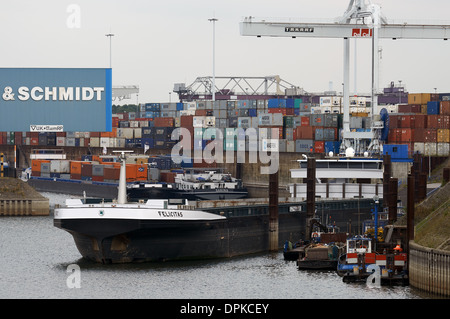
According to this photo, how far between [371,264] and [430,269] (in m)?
5.73

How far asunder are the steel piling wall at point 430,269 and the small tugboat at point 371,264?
1706mm

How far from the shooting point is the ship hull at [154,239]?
59.6m

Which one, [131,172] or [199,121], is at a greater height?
[199,121]

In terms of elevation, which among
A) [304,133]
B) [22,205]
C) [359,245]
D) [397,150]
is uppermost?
[304,133]

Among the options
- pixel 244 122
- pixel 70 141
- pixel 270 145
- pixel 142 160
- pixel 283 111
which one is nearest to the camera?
pixel 270 145

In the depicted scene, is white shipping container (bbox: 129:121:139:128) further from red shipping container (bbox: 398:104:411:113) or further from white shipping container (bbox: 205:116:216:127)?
red shipping container (bbox: 398:104:411:113)

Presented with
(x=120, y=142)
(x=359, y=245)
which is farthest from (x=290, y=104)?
(x=359, y=245)

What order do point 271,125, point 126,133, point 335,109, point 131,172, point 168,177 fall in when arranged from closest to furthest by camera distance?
point 168,177 → point 131,172 → point 335,109 → point 271,125 → point 126,133

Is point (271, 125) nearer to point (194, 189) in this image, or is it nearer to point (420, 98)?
point (420, 98)

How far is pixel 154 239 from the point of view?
6106cm

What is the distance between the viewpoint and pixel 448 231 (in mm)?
52312
